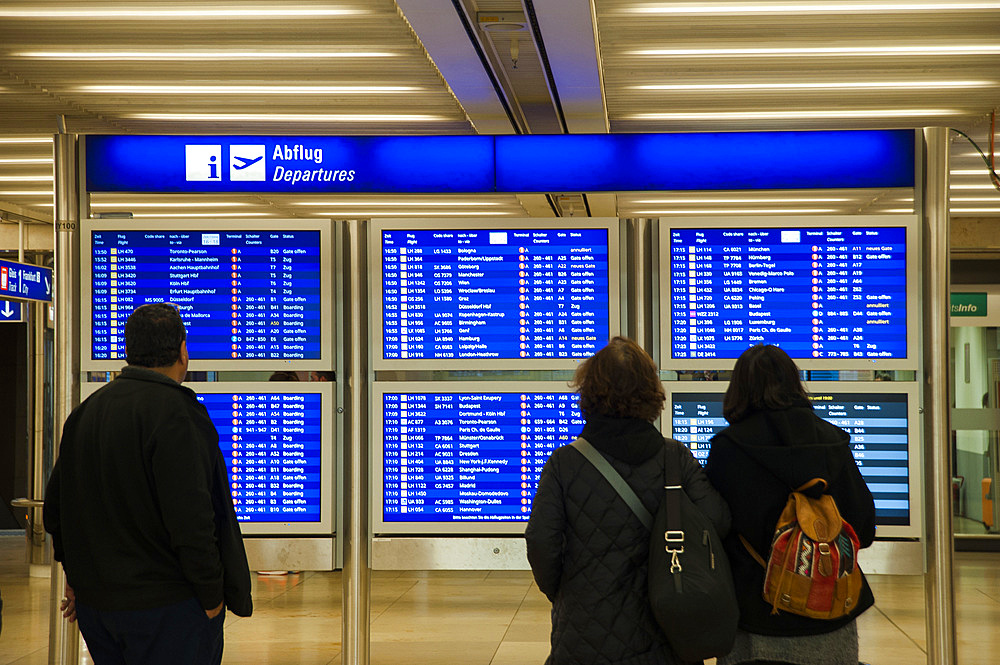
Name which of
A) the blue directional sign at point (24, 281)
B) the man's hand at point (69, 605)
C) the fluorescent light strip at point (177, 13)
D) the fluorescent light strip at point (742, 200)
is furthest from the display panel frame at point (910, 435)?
the blue directional sign at point (24, 281)

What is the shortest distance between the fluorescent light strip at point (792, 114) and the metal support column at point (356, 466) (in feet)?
11.9

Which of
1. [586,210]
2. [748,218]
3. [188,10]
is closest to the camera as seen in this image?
[748,218]

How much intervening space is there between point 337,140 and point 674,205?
682cm

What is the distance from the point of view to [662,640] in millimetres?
2814

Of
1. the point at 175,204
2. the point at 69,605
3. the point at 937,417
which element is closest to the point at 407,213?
the point at 175,204

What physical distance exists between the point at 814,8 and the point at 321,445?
11.5 feet

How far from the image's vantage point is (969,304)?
36.0 ft

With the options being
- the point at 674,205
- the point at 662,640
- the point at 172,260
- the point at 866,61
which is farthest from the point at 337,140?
the point at 674,205

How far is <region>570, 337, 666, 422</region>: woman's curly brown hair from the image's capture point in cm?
282

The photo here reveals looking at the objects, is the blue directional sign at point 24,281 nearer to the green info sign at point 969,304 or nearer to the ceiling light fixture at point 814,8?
the ceiling light fixture at point 814,8

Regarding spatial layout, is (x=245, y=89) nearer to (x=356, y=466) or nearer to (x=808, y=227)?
(x=356, y=466)

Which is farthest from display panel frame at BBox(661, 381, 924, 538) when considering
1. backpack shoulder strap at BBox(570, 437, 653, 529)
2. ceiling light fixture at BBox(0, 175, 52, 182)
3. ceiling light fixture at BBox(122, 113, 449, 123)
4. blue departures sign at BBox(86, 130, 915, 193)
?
ceiling light fixture at BBox(0, 175, 52, 182)

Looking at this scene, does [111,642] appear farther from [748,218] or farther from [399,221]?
[748,218]

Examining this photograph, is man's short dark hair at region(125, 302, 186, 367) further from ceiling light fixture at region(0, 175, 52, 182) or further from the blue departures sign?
ceiling light fixture at region(0, 175, 52, 182)
